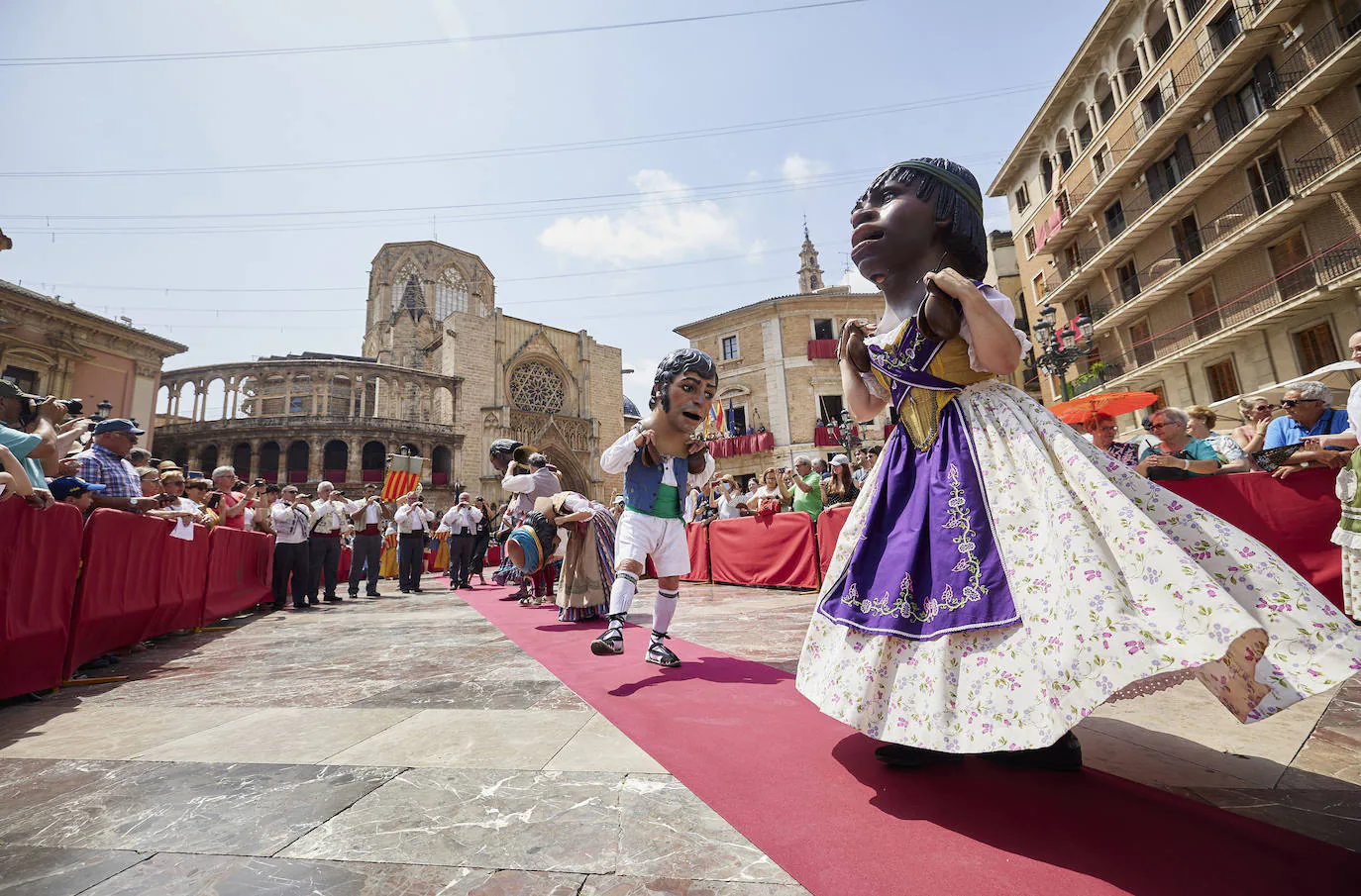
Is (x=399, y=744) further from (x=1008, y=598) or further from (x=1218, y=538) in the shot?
(x=1218, y=538)

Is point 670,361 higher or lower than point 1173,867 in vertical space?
higher

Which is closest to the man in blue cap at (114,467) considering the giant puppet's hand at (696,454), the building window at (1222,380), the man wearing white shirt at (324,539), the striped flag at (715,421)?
the man wearing white shirt at (324,539)

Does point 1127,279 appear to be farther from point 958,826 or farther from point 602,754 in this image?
point 602,754

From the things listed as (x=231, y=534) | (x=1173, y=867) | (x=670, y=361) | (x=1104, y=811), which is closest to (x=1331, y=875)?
(x=1173, y=867)

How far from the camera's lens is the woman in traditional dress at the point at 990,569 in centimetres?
126

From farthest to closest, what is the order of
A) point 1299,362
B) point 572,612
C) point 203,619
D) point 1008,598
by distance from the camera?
1. point 1299,362
2. point 203,619
3. point 572,612
4. point 1008,598

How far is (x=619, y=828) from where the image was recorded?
54.9 inches

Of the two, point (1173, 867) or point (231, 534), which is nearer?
point (1173, 867)

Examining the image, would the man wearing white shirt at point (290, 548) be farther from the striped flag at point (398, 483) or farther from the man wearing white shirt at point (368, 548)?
the striped flag at point (398, 483)

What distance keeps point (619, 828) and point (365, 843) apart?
56 cm

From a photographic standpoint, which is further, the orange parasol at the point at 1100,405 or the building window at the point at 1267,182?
the building window at the point at 1267,182

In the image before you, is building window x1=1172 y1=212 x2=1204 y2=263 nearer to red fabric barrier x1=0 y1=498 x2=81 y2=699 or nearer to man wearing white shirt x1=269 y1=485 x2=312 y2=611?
man wearing white shirt x1=269 y1=485 x2=312 y2=611

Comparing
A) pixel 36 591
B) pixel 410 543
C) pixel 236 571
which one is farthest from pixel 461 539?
pixel 36 591

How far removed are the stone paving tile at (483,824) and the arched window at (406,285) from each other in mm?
41389
